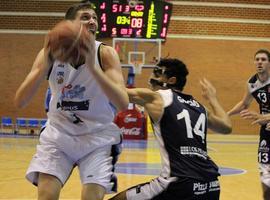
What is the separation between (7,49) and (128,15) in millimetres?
5837

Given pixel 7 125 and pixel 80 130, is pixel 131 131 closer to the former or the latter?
pixel 7 125

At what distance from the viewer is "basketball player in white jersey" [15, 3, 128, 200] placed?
3.47 meters

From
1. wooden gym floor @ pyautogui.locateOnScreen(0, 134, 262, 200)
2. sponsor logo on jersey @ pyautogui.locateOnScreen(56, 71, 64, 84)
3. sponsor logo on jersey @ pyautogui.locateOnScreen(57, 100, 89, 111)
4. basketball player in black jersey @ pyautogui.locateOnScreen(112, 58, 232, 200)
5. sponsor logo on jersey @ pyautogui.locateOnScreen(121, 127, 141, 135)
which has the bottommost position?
sponsor logo on jersey @ pyautogui.locateOnScreen(121, 127, 141, 135)

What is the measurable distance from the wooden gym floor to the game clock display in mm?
3778

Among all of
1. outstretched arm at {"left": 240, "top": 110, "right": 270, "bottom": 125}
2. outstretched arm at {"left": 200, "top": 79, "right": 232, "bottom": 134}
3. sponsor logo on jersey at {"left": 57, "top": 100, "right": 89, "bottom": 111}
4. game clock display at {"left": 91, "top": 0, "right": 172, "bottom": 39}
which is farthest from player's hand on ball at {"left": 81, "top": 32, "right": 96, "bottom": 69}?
game clock display at {"left": 91, "top": 0, "right": 172, "bottom": 39}

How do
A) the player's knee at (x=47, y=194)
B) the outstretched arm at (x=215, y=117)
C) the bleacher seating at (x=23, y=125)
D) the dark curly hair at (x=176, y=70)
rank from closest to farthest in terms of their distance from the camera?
the player's knee at (x=47, y=194) → the dark curly hair at (x=176, y=70) → the outstretched arm at (x=215, y=117) → the bleacher seating at (x=23, y=125)

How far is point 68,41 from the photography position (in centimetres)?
289

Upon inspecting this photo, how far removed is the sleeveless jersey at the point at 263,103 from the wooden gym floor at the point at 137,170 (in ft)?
3.32

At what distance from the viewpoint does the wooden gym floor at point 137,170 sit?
274 inches

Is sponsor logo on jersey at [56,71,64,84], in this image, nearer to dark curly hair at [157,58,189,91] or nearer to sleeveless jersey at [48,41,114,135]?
sleeveless jersey at [48,41,114,135]

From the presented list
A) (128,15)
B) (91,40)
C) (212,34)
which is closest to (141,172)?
(91,40)

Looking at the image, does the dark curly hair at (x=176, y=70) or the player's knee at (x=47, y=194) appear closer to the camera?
the player's knee at (x=47, y=194)

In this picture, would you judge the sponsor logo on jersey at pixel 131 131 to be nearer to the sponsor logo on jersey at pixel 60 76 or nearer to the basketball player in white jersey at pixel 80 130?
the basketball player in white jersey at pixel 80 130

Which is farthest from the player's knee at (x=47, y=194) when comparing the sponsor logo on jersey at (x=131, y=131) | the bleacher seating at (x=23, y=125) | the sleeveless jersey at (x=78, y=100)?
the bleacher seating at (x=23, y=125)
